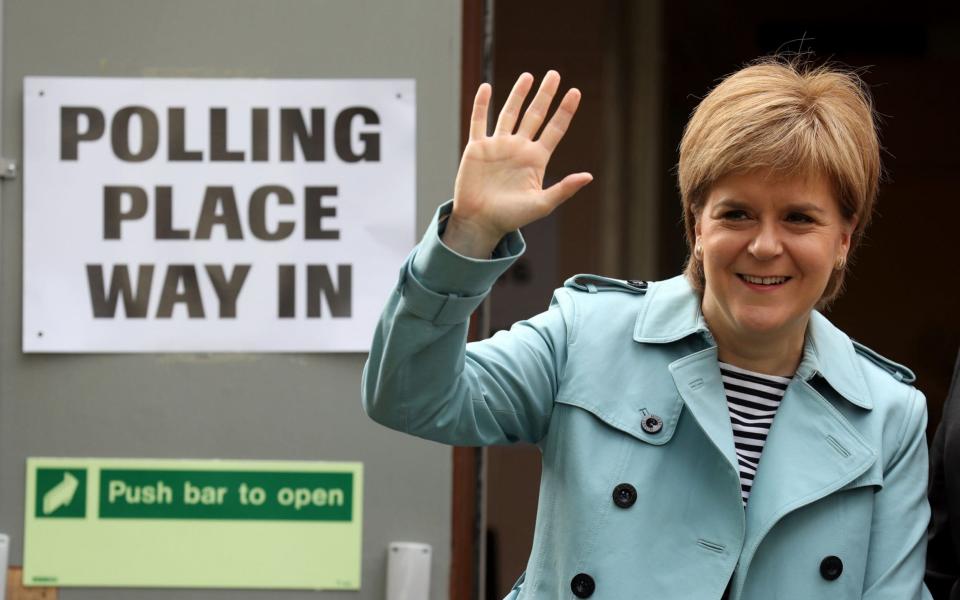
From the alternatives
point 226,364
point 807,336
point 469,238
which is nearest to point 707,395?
point 807,336

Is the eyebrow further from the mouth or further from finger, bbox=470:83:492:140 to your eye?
finger, bbox=470:83:492:140

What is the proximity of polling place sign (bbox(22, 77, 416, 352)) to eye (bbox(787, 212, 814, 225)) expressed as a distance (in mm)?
1537

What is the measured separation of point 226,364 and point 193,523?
41 centimetres

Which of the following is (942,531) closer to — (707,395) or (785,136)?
(707,395)

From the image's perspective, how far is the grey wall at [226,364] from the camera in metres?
3.45

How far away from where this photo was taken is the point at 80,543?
3.46m

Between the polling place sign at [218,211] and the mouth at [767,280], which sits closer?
the mouth at [767,280]

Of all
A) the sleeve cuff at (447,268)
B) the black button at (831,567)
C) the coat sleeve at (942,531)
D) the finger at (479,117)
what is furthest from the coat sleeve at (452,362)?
the coat sleeve at (942,531)

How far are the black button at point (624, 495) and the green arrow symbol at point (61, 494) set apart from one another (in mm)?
1895

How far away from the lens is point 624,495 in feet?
6.70

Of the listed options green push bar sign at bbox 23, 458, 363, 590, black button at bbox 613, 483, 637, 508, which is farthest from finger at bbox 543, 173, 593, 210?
green push bar sign at bbox 23, 458, 363, 590

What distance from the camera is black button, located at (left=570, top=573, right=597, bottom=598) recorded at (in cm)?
203

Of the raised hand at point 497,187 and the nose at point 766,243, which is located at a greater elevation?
the raised hand at point 497,187

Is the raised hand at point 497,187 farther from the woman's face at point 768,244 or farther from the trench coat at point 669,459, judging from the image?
the woman's face at point 768,244
